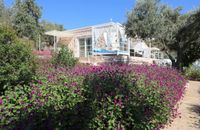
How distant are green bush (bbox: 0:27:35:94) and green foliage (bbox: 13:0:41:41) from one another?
59.1ft

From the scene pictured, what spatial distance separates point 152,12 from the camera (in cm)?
1641

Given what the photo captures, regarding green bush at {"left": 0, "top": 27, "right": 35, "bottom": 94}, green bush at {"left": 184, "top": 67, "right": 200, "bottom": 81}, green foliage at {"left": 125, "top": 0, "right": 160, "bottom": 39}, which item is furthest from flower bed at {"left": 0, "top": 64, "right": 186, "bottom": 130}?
green bush at {"left": 184, "top": 67, "right": 200, "bottom": 81}

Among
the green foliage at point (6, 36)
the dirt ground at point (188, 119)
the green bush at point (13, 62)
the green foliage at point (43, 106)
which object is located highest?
the green foliage at point (6, 36)

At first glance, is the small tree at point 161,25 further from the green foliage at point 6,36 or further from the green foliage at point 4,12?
the green foliage at point 4,12

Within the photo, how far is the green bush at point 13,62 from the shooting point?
5.65 m

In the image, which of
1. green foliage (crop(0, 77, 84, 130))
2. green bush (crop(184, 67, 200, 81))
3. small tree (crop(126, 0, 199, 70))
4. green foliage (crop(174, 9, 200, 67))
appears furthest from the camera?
green bush (crop(184, 67, 200, 81))

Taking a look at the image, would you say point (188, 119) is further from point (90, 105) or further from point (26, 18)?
point (26, 18)

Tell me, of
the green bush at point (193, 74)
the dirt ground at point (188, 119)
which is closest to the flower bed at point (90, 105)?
the dirt ground at point (188, 119)

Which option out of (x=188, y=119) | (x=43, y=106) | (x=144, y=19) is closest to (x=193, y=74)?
(x=144, y=19)

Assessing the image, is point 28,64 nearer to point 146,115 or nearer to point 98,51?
point 146,115

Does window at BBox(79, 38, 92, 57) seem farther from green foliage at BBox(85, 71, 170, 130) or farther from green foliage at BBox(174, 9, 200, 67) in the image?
green foliage at BBox(85, 71, 170, 130)

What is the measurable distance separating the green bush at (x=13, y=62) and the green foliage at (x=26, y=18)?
18.0 m

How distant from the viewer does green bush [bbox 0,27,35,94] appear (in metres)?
5.65

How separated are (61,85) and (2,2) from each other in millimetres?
29305
